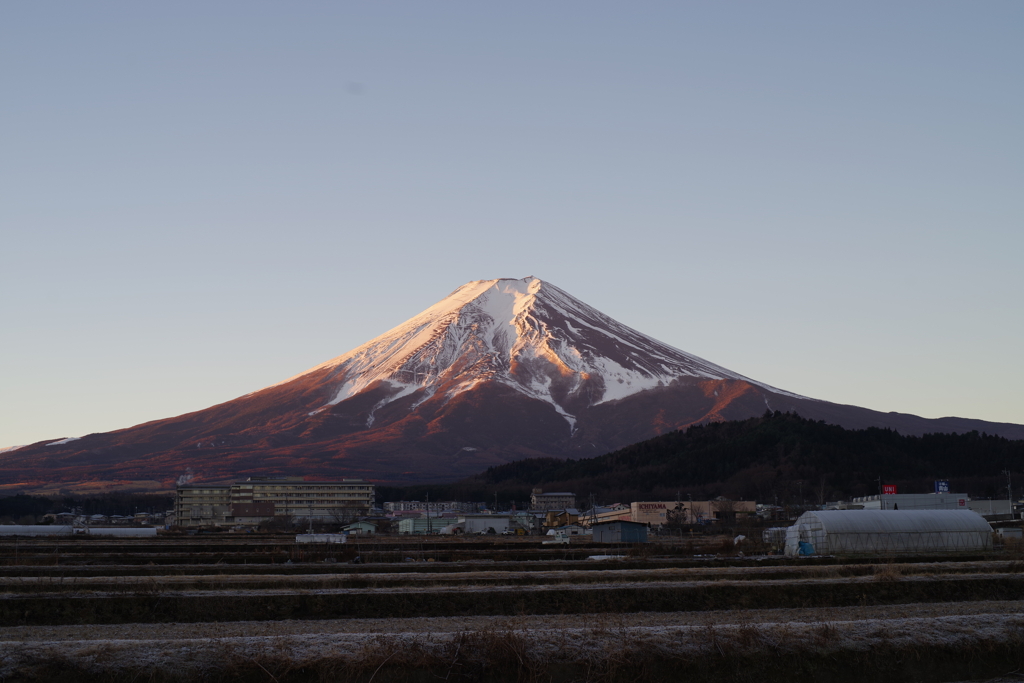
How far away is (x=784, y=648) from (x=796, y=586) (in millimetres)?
8251

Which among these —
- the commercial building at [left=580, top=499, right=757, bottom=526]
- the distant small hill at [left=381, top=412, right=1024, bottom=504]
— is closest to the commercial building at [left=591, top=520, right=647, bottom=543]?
the commercial building at [left=580, top=499, right=757, bottom=526]

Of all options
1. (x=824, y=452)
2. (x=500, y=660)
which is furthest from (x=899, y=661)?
(x=824, y=452)

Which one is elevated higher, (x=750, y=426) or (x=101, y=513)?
(x=750, y=426)

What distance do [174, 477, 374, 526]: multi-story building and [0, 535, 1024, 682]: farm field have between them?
66.3m

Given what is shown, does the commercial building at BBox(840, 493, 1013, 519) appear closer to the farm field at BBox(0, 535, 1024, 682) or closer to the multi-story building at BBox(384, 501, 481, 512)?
the farm field at BBox(0, 535, 1024, 682)

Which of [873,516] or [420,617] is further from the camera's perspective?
[873,516]

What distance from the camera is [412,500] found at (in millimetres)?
121812

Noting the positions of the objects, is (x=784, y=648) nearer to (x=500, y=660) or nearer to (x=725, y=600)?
(x=500, y=660)

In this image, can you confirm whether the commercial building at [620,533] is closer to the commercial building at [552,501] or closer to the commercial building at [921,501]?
the commercial building at [921,501]

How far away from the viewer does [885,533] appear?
37.2 meters

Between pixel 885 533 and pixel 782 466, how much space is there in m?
64.3

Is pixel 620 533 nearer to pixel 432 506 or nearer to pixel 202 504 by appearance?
pixel 432 506

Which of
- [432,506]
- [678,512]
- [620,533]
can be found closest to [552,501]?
[432,506]

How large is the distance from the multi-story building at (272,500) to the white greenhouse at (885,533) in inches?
2549
